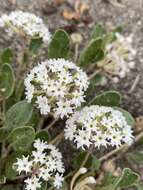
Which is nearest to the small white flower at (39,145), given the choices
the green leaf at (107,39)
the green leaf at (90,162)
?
the green leaf at (90,162)

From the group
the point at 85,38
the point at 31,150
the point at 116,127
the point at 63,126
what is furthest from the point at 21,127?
the point at 85,38

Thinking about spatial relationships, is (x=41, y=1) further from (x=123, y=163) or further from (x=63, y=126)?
(x=123, y=163)

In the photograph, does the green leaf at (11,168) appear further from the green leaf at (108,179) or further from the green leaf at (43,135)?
the green leaf at (108,179)

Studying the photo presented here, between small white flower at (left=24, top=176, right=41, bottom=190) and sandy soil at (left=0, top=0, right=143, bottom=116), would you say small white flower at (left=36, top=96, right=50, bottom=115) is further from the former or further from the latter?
sandy soil at (left=0, top=0, right=143, bottom=116)

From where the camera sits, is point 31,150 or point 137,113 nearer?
point 31,150

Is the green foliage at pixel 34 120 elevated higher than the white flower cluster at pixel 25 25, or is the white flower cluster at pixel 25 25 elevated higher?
the white flower cluster at pixel 25 25
